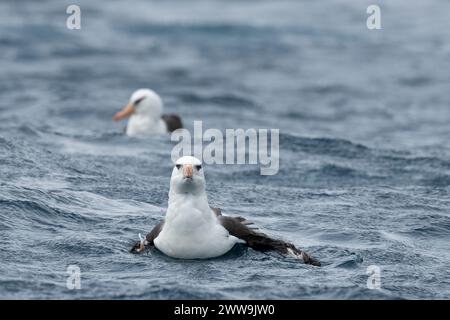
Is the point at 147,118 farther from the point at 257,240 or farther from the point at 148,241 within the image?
the point at 257,240

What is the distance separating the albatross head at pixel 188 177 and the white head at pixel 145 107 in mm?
11576

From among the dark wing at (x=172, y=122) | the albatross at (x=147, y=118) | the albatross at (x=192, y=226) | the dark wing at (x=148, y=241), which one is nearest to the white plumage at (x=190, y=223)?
the albatross at (x=192, y=226)

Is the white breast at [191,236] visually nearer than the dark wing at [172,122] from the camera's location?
Yes

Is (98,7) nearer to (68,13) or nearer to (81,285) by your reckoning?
→ (68,13)

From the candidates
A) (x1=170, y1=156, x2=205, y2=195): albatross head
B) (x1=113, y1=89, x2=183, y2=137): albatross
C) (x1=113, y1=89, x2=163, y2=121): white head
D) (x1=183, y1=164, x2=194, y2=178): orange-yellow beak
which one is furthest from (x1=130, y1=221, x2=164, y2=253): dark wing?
(x1=113, y1=89, x2=163, y2=121): white head

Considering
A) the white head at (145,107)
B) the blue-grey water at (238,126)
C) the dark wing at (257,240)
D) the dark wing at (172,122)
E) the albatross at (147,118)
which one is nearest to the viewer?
the blue-grey water at (238,126)

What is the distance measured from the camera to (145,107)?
25016 millimetres

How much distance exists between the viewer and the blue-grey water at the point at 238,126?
13.1 m

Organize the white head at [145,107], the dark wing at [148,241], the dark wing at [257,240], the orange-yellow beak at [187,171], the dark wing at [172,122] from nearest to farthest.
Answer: the orange-yellow beak at [187,171] < the dark wing at [257,240] < the dark wing at [148,241] < the dark wing at [172,122] < the white head at [145,107]

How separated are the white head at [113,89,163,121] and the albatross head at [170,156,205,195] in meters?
11.6

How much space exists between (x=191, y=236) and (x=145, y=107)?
12.3 meters

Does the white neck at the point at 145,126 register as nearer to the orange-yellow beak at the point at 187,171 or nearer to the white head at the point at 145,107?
the white head at the point at 145,107

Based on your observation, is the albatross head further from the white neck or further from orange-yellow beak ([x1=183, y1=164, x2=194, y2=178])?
the white neck
